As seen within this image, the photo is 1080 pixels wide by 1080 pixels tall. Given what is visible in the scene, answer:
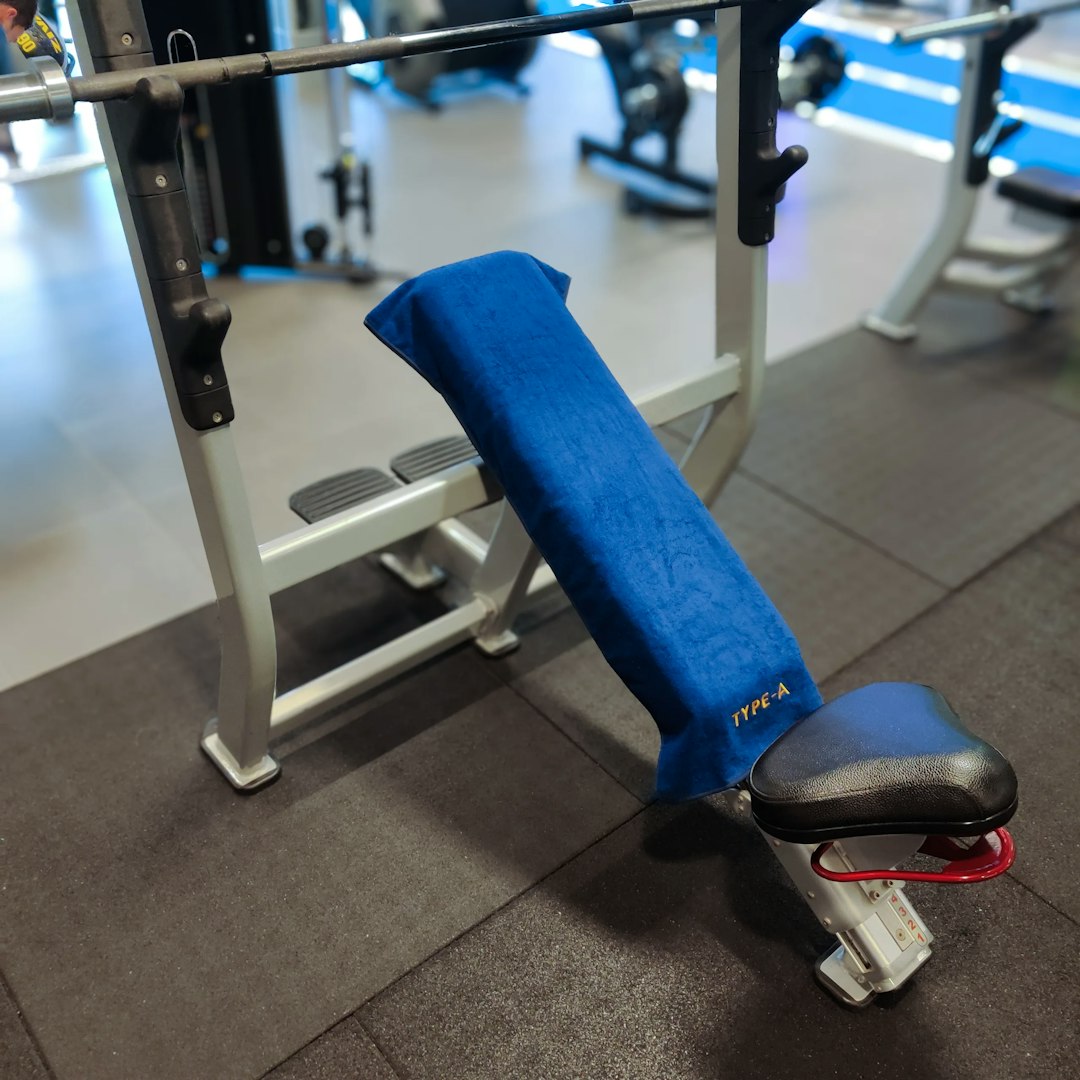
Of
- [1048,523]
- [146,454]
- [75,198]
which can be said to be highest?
[75,198]

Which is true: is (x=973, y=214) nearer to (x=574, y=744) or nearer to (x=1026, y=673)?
(x=1026, y=673)

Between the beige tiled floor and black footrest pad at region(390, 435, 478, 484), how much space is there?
19.8 inches

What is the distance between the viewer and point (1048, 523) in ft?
8.71

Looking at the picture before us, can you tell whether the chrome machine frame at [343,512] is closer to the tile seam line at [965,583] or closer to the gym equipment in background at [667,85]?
the tile seam line at [965,583]

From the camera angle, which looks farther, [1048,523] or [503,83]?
[503,83]

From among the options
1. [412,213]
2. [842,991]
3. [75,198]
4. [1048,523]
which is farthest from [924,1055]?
[75,198]

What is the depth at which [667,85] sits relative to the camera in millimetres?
3928

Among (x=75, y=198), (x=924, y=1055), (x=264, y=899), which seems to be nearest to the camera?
(x=924, y=1055)

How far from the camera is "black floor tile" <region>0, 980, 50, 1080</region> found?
1475 millimetres

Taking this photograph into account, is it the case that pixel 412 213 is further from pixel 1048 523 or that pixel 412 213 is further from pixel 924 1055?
pixel 924 1055

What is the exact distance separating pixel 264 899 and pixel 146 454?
4.57 feet

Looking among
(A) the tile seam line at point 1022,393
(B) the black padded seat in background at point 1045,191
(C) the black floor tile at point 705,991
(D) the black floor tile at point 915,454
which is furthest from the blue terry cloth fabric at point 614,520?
(B) the black padded seat in background at point 1045,191

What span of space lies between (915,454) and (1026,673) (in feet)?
2.87

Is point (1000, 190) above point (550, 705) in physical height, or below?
above
